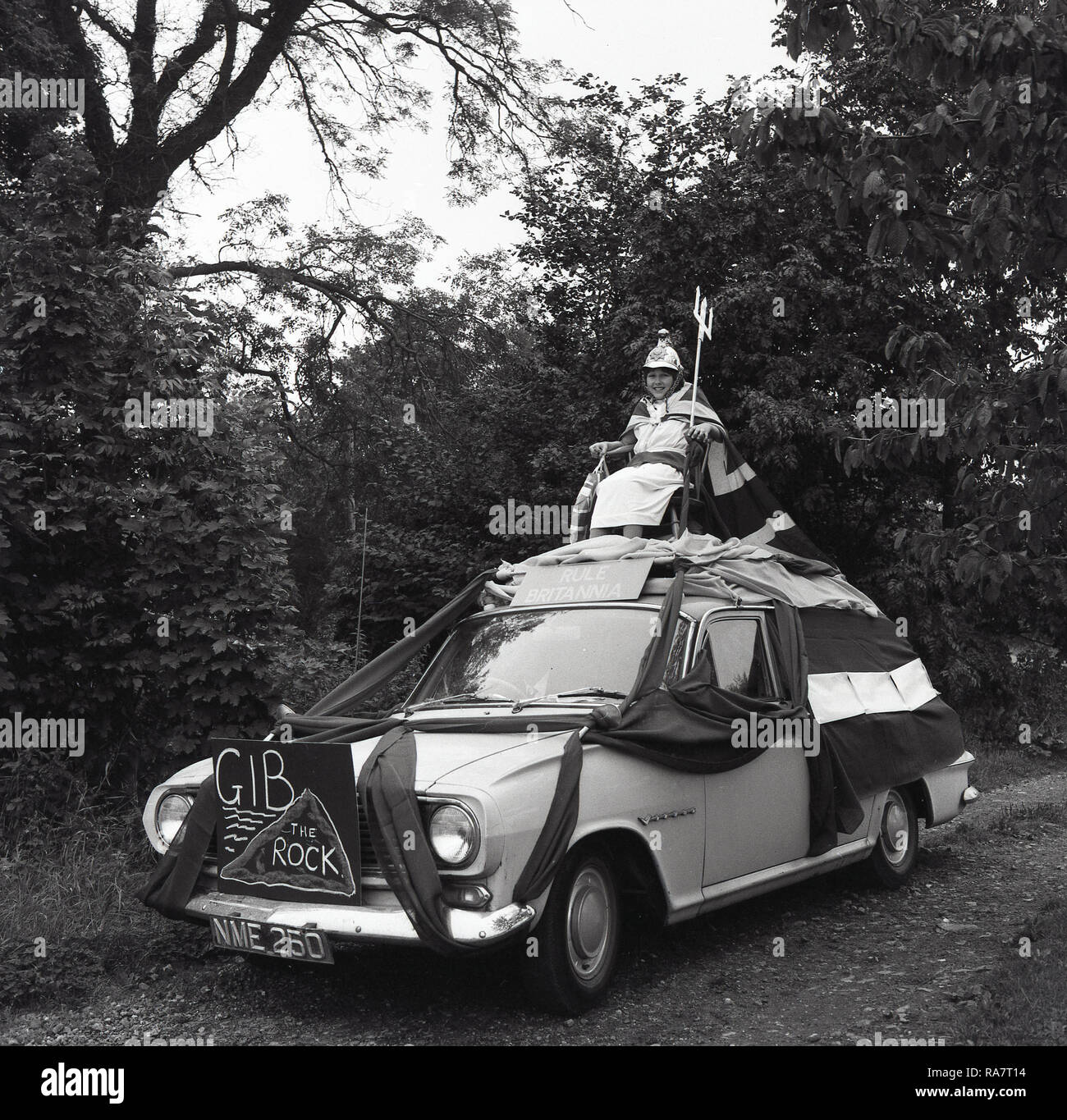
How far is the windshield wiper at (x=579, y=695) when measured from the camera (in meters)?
5.69

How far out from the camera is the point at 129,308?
831 cm

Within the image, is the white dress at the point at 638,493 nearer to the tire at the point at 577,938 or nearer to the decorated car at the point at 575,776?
the decorated car at the point at 575,776

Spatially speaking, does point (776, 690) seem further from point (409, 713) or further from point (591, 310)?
point (591, 310)

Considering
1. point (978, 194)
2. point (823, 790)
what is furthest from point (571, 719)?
point (978, 194)

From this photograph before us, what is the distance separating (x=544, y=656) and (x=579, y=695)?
1.41ft

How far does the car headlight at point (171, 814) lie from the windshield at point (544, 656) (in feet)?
4.52

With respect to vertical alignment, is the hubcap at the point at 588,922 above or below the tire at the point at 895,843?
above

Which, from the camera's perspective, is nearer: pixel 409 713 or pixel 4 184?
pixel 409 713

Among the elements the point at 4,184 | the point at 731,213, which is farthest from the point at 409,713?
the point at 731,213

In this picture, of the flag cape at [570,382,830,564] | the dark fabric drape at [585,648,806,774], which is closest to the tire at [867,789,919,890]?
the flag cape at [570,382,830,564]

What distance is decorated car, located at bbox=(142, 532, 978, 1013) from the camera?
462 centimetres

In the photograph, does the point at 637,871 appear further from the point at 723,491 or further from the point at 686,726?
the point at 723,491

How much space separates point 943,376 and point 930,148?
117 centimetres

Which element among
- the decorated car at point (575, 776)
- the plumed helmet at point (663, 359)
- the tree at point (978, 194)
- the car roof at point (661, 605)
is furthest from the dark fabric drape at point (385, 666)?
the tree at point (978, 194)
